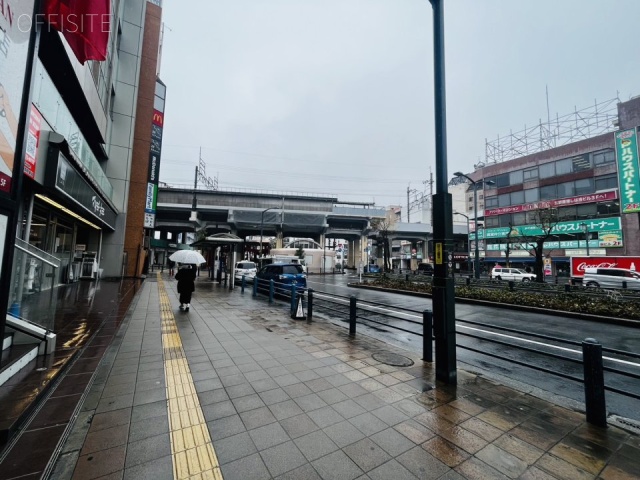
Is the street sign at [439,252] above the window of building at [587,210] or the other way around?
the other way around

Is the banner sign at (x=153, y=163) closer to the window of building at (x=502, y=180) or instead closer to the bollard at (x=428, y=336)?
the bollard at (x=428, y=336)

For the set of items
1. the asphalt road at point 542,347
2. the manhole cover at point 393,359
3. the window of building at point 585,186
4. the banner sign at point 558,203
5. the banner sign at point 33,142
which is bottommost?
the asphalt road at point 542,347

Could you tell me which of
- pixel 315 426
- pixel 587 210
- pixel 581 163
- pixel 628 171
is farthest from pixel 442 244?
pixel 581 163

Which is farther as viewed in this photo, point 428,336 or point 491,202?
point 491,202

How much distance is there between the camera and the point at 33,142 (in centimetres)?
755

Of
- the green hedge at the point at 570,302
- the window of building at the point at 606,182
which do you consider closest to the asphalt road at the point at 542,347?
the green hedge at the point at 570,302

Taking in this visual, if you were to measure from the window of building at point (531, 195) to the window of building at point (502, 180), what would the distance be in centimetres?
335

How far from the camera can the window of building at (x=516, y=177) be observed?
138 feet

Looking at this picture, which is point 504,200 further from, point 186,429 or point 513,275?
point 186,429

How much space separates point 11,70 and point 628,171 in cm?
4625

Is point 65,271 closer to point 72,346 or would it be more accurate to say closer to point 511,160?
point 72,346

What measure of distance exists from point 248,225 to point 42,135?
129 ft

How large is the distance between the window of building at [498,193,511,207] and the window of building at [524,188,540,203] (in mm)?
2353

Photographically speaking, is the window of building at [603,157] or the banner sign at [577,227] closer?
the banner sign at [577,227]
